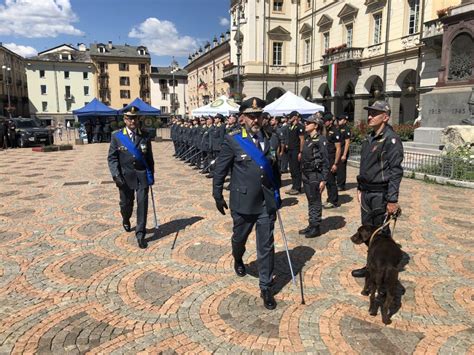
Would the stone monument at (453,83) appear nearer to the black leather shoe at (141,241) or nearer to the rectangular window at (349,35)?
the black leather shoe at (141,241)

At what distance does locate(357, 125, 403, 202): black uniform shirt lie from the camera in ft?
13.5

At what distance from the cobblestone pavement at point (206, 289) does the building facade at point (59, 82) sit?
260 ft

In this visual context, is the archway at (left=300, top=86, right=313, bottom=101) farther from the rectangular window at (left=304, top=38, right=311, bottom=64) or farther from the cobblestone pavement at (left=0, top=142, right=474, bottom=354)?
the cobblestone pavement at (left=0, top=142, right=474, bottom=354)

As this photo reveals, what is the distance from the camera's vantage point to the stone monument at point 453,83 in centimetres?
1488

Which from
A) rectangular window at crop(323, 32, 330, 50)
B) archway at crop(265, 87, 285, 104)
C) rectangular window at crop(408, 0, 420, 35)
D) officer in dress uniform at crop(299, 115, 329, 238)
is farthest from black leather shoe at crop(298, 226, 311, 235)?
archway at crop(265, 87, 285, 104)

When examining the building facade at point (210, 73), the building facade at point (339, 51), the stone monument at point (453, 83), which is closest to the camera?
the stone monument at point (453, 83)

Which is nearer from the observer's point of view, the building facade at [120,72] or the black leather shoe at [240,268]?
the black leather shoe at [240,268]

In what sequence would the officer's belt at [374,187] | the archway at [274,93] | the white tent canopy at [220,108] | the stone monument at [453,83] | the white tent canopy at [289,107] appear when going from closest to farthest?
1. the officer's belt at [374,187]
2. the stone monument at [453,83]
3. the white tent canopy at [289,107]
4. the white tent canopy at [220,108]
5. the archway at [274,93]

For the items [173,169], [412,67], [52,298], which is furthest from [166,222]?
[412,67]

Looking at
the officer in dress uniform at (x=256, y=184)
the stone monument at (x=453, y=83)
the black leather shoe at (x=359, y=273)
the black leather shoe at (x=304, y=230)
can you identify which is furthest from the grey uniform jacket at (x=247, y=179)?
the stone monument at (x=453, y=83)

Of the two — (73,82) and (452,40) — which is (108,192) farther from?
(73,82)

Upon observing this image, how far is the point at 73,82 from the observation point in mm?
79125

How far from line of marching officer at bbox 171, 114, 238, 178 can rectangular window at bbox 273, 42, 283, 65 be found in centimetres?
2632

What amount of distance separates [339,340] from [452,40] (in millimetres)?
16585
